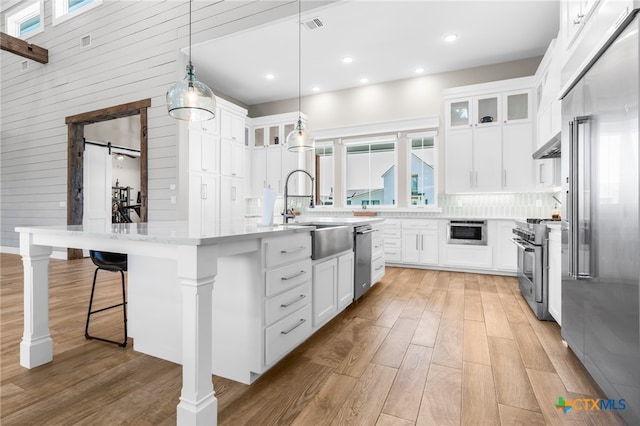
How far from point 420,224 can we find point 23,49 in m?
7.93

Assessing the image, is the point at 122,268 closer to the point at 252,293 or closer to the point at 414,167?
the point at 252,293

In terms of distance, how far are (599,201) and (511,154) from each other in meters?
3.61

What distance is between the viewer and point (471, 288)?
3.97m

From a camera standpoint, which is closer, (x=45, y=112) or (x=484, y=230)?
(x=484, y=230)

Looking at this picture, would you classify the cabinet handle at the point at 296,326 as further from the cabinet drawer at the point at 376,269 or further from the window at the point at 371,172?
the window at the point at 371,172

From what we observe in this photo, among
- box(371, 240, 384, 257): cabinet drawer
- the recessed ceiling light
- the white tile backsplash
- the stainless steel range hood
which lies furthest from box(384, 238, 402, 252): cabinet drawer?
the recessed ceiling light

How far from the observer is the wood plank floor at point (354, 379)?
1.50 m

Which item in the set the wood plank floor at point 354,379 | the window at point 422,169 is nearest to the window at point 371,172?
the window at point 422,169

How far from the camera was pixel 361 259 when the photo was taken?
321 cm

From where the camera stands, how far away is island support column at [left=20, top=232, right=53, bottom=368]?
191 centimetres

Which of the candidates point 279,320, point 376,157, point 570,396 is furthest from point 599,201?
point 376,157

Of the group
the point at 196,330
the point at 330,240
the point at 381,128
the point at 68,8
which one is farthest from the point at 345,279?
the point at 68,8

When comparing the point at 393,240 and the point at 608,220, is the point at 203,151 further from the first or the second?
the point at 608,220

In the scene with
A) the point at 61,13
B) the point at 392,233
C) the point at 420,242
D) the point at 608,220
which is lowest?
the point at 420,242
